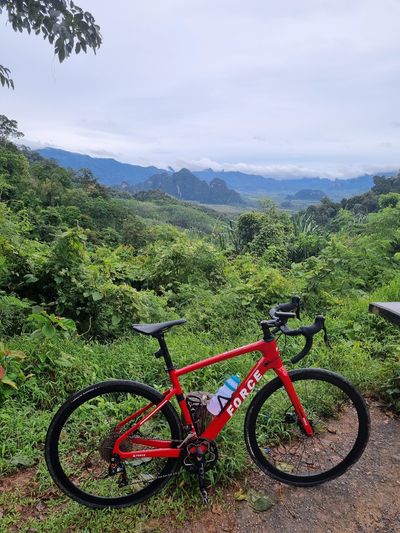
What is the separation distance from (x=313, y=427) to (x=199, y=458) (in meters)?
1.01

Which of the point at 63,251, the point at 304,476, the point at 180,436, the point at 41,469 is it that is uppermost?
the point at 63,251

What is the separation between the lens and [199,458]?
2.52 m

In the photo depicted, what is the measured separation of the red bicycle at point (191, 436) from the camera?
2445 mm

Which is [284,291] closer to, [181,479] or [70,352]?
[70,352]

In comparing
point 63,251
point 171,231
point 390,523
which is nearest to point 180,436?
point 390,523

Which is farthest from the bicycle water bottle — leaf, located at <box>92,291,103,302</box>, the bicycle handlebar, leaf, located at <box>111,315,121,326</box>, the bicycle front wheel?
leaf, located at <box>92,291,103,302</box>

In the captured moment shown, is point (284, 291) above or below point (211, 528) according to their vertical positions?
above

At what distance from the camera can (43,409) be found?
364 cm

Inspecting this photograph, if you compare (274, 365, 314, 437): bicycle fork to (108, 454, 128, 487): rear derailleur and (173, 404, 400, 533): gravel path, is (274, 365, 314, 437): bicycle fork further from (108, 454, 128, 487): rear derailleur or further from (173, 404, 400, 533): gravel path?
(108, 454, 128, 487): rear derailleur

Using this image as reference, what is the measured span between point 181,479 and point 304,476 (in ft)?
2.87

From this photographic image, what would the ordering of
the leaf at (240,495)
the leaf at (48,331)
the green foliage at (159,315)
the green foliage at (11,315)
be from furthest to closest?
1. the green foliage at (11,315)
2. the leaf at (48,331)
3. the green foliage at (159,315)
4. the leaf at (240,495)

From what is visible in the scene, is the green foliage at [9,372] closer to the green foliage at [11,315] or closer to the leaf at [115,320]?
the green foliage at [11,315]

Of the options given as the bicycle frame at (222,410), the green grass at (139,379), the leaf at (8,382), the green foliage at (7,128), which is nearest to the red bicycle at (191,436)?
the bicycle frame at (222,410)

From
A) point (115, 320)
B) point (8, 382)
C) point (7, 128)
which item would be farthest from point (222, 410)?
point (7, 128)
